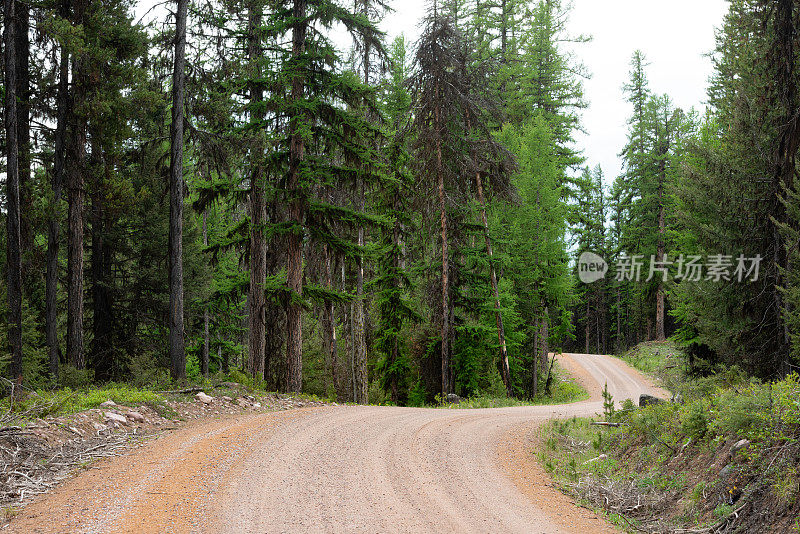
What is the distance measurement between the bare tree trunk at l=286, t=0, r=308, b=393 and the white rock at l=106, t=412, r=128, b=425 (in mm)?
6418

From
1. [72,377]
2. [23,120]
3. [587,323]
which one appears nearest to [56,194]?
[23,120]

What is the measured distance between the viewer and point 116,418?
30.1ft

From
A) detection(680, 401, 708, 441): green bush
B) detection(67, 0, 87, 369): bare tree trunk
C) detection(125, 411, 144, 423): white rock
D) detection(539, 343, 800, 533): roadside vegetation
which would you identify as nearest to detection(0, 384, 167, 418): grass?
detection(125, 411, 144, 423): white rock

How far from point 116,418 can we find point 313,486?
472 cm

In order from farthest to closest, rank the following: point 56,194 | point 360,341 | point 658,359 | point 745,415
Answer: point 658,359, point 360,341, point 56,194, point 745,415

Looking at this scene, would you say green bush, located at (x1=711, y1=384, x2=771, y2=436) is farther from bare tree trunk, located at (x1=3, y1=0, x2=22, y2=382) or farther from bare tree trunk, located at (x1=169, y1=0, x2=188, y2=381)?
bare tree trunk, located at (x1=3, y1=0, x2=22, y2=382)

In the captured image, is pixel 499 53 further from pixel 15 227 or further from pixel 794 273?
pixel 15 227

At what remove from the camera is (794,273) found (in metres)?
12.9

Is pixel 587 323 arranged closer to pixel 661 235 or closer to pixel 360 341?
pixel 661 235

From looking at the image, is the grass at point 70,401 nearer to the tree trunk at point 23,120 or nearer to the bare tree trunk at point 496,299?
the tree trunk at point 23,120

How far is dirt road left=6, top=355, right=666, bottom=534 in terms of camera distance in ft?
17.7

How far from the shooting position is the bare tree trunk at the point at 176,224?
14578mm

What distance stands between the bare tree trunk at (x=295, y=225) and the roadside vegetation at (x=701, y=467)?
872 centimetres

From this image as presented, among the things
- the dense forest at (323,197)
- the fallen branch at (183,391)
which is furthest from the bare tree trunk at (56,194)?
the fallen branch at (183,391)
